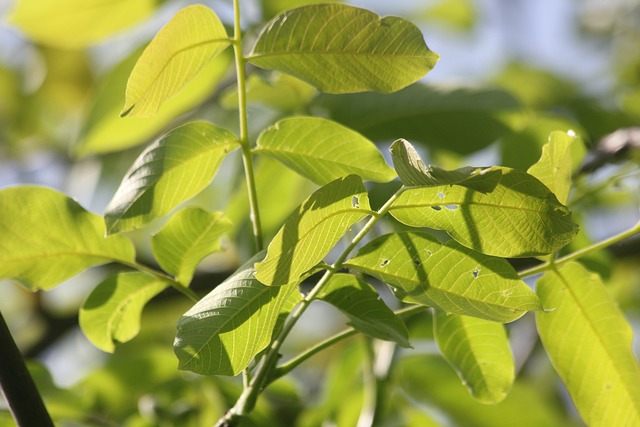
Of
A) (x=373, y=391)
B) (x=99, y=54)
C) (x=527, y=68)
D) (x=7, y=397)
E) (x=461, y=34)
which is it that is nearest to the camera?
(x=7, y=397)

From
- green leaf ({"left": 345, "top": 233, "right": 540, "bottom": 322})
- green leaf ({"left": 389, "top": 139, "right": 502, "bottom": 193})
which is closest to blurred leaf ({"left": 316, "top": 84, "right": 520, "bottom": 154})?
green leaf ({"left": 345, "top": 233, "right": 540, "bottom": 322})

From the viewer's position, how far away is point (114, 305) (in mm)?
953

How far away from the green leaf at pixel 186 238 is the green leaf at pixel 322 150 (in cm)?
10

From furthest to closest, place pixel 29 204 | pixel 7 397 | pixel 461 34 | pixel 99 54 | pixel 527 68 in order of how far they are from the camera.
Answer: pixel 99 54, pixel 461 34, pixel 527 68, pixel 29 204, pixel 7 397

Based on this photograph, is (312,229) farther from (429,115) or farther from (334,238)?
(429,115)

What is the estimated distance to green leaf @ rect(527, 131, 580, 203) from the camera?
761mm

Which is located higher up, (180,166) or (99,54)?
(180,166)

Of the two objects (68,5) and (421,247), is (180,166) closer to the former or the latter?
(421,247)

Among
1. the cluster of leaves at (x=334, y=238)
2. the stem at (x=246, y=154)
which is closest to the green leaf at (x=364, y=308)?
the cluster of leaves at (x=334, y=238)

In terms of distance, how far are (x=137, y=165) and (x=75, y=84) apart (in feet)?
7.09

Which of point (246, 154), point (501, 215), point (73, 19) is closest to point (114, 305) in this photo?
point (246, 154)

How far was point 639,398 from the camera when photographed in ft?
2.90

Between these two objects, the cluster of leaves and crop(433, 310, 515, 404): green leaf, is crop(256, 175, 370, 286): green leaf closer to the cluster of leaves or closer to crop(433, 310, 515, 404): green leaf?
the cluster of leaves

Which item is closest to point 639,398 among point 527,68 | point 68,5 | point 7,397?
point 7,397
